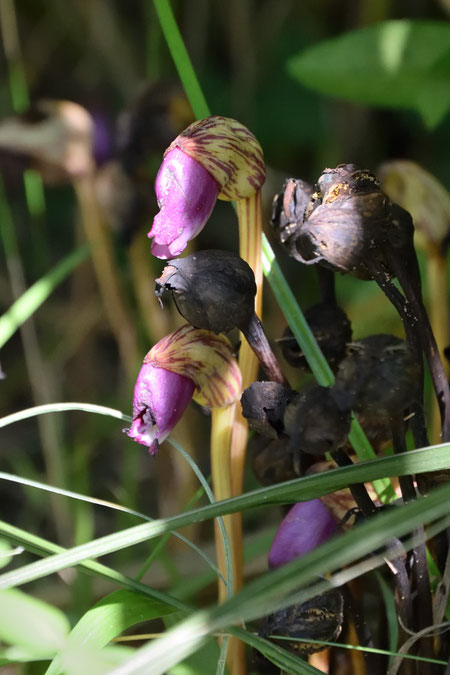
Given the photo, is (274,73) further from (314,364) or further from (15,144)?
(314,364)

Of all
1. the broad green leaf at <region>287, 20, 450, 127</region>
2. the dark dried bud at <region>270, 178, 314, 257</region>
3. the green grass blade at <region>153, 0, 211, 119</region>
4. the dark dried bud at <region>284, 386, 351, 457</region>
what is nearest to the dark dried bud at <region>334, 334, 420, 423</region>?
the dark dried bud at <region>284, 386, 351, 457</region>

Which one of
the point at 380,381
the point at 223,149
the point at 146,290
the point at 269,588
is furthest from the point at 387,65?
the point at 269,588

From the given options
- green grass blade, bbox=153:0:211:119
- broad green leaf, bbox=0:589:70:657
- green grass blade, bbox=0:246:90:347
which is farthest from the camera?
green grass blade, bbox=0:246:90:347

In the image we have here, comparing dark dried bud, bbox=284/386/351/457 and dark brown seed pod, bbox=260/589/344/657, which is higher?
dark dried bud, bbox=284/386/351/457

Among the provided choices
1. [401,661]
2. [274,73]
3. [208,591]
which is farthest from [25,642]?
[274,73]

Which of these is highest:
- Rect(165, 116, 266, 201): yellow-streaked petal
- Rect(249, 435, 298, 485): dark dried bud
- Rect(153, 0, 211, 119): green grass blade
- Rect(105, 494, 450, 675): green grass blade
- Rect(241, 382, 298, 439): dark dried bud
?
Rect(153, 0, 211, 119): green grass blade

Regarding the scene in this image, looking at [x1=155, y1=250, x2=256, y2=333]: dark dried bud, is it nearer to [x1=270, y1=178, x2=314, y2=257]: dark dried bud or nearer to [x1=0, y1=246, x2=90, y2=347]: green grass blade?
[x1=270, y1=178, x2=314, y2=257]: dark dried bud

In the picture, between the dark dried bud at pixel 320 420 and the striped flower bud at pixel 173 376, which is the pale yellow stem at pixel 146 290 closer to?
the striped flower bud at pixel 173 376
